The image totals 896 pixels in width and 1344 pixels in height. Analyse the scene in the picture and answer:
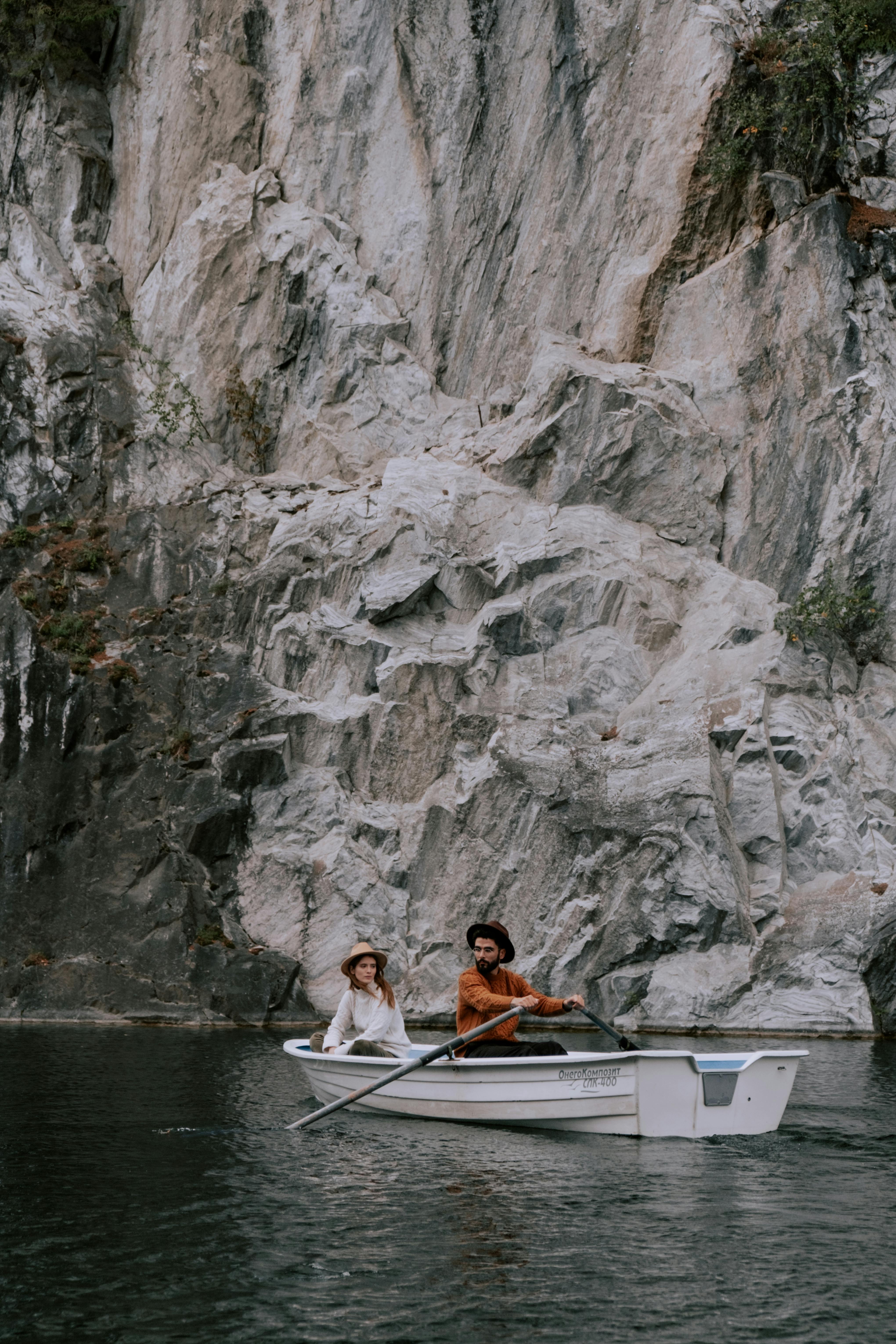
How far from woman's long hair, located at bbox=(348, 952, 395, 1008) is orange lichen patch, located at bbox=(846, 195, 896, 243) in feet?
80.3

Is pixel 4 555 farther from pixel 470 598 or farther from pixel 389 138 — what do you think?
pixel 389 138

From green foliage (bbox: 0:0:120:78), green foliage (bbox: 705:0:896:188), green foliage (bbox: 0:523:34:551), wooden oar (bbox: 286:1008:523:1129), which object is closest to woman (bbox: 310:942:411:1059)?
wooden oar (bbox: 286:1008:523:1129)

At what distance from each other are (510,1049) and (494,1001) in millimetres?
738

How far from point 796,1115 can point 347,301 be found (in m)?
28.2

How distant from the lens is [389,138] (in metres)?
37.9

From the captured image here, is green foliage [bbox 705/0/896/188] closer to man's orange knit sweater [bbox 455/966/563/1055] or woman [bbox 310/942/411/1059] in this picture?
man's orange knit sweater [bbox 455/966/563/1055]

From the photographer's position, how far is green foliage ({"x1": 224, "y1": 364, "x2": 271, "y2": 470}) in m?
35.8

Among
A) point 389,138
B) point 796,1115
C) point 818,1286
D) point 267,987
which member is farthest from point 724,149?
point 818,1286

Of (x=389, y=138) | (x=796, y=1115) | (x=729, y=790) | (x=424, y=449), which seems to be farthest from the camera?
(x=389, y=138)

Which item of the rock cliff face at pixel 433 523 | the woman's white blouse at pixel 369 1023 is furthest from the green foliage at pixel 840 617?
the woman's white blouse at pixel 369 1023

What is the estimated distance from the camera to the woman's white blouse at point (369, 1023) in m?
14.6

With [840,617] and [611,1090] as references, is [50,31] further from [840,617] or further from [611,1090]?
[611,1090]

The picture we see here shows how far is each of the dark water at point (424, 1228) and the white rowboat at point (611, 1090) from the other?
0.62 ft

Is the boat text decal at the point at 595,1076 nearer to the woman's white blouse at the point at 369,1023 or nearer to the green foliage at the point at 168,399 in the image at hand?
the woman's white blouse at the point at 369,1023
